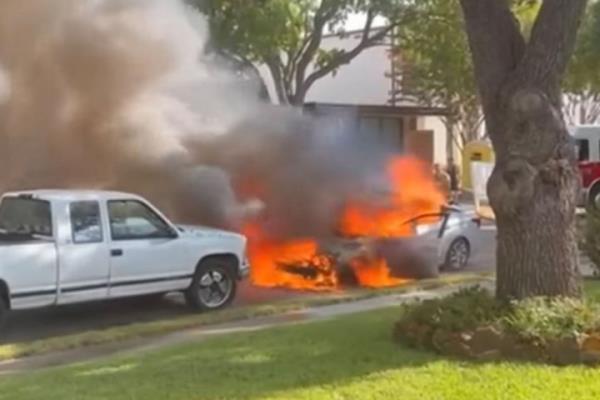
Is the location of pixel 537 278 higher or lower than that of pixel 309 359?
higher

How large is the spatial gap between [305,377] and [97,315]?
5822 mm

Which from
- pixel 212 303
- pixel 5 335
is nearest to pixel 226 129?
pixel 212 303

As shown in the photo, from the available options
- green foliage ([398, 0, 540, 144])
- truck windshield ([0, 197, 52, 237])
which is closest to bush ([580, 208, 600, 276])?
truck windshield ([0, 197, 52, 237])

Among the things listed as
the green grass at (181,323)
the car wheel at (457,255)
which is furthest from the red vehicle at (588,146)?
the green grass at (181,323)

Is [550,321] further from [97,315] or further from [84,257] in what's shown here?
[97,315]

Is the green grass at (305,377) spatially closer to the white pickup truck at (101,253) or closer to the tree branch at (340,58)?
the white pickup truck at (101,253)

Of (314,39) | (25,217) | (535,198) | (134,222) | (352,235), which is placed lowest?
(352,235)

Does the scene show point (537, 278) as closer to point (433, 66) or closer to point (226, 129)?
point (226, 129)

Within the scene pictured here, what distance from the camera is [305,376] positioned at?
664 centimetres

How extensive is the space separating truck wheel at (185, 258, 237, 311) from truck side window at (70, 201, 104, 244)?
1485mm

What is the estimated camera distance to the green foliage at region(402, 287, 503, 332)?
23.9 feet

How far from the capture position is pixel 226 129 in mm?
17672

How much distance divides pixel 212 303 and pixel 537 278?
5335 mm

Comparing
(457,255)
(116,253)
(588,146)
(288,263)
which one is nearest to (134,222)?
(116,253)
